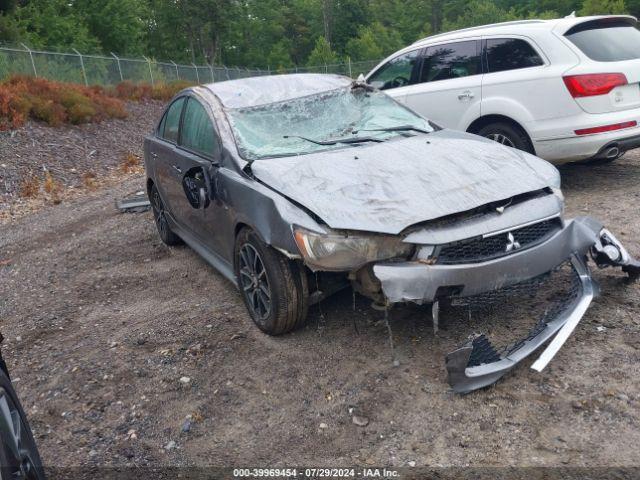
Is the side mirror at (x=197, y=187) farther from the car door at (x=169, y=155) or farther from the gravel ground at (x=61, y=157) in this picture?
the gravel ground at (x=61, y=157)

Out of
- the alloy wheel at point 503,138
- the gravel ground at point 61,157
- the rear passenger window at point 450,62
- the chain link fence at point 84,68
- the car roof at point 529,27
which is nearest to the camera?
the car roof at point 529,27

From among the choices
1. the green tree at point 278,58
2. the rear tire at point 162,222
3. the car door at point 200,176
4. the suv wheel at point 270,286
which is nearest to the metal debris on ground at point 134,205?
the rear tire at point 162,222

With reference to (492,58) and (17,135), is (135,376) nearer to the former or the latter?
(492,58)

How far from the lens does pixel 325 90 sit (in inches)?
192

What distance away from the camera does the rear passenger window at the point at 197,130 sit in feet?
14.4

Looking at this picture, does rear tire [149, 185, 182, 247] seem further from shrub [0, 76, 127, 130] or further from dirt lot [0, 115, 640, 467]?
shrub [0, 76, 127, 130]

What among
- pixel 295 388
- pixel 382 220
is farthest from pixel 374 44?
pixel 295 388

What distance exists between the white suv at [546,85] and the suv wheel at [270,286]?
3.49 m

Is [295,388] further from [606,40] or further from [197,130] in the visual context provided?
[606,40]

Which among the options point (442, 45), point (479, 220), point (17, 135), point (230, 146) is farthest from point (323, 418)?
point (17, 135)

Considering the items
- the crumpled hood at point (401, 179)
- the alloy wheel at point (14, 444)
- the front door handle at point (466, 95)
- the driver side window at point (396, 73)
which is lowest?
the alloy wheel at point (14, 444)

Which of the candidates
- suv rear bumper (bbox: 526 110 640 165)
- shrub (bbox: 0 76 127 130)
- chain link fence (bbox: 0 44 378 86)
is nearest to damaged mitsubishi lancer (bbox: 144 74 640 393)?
suv rear bumper (bbox: 526 110 640 165)

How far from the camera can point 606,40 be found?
18.9 feet

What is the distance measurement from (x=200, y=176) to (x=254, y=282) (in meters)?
1.06
